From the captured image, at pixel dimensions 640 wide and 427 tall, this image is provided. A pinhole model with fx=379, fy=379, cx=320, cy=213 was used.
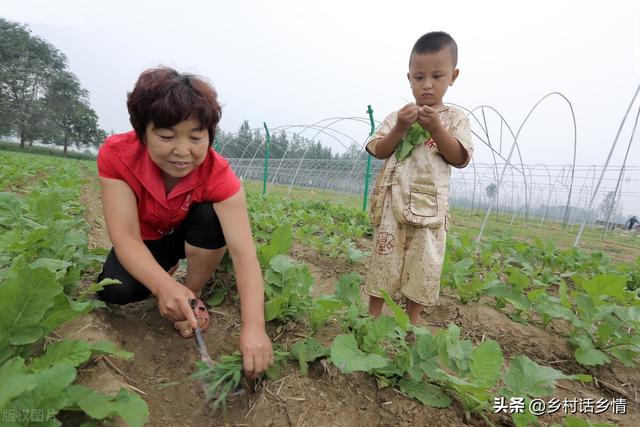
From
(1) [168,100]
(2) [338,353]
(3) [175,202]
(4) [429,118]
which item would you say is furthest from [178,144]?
(4) [429,118]

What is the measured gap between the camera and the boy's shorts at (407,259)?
5.57 feet

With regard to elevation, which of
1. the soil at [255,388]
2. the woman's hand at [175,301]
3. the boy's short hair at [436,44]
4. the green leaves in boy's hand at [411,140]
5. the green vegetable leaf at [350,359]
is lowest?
the soil at [255,388]

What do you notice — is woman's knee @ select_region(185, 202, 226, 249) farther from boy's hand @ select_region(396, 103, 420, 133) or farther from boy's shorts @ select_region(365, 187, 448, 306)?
boy's hand @ select_region(396, 103, 420, 133)

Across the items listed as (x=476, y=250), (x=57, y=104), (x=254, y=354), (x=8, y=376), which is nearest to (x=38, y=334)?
(x=8, y=376)

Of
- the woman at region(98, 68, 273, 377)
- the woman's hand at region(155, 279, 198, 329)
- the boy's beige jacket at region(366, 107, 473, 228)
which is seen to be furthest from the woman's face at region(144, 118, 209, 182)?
the boy's beige jacket at region(366, 107, 473, 228)

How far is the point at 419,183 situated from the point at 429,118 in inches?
12.2

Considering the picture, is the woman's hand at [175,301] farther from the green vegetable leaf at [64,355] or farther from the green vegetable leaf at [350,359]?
the green vegetable leaf at [350,359]

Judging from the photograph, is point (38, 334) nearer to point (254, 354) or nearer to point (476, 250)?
point (254, 354)

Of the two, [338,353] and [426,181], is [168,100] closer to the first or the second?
[338,353]

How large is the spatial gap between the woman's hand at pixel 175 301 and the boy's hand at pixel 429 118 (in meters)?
1.10

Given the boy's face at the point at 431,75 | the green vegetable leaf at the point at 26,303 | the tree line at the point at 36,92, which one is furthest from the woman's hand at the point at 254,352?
the tree line at the point at 36,92

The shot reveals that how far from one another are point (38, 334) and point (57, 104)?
154ft

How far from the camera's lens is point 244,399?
48.1 inches

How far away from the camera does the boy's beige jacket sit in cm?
168
